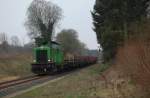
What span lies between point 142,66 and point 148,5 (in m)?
29.8

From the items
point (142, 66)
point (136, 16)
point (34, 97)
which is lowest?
point (34, 97)

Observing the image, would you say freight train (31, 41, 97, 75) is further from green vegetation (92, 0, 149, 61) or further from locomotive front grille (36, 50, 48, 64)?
green vegetation (92, 0, 149, 61)

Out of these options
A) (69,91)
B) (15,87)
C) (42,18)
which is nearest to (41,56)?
(15,87)

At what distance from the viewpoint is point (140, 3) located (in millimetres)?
41375

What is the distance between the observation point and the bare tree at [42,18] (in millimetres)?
91219

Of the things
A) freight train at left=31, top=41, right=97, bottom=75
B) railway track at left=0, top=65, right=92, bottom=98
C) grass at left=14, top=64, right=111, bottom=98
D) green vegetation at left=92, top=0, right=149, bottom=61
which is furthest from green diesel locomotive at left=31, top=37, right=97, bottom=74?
grass at left=14, top=64, right=111, bottom=98

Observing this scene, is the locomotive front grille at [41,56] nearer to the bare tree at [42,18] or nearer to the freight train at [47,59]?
the freight train at [47,59]

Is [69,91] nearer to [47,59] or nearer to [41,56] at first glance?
[47,59]

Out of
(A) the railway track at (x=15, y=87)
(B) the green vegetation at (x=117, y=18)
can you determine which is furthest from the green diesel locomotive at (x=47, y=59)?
(A) the railway track at (x=15, y=87)

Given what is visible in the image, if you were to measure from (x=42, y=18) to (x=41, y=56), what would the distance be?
176 feet

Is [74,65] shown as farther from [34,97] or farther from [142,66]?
[142,66]

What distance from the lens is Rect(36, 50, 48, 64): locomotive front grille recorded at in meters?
41.2

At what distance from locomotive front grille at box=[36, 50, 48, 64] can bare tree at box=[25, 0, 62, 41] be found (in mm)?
45707

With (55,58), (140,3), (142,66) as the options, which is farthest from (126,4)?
(142,66)
